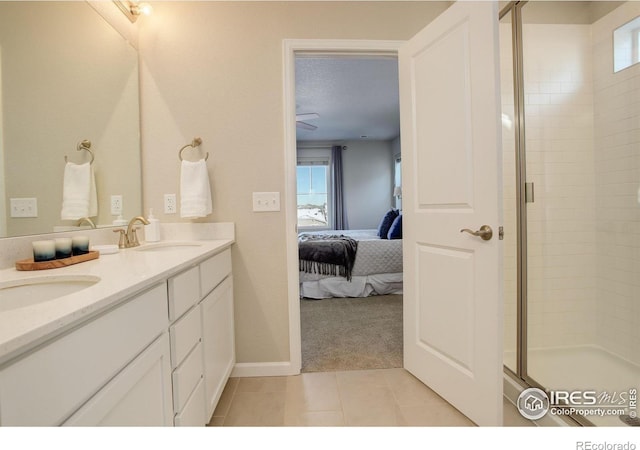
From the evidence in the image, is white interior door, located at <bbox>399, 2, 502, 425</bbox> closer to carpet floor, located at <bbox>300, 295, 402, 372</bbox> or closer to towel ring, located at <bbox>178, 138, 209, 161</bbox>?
carpet floor, located at <bbox>300, 295, 402, 372</bbox>

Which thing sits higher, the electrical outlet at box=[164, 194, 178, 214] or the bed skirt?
the electrical outlet at box=[164, 194, 178, 214]

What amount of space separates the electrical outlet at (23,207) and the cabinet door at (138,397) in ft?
2.43

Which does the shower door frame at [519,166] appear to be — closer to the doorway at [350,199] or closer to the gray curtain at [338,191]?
the doorway at [350,199]

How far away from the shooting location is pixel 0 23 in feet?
3.29

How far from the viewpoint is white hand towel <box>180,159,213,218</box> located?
171 centimetres

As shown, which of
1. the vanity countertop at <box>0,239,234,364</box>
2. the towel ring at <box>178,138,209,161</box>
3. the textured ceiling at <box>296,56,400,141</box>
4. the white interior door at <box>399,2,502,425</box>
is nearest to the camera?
the vanity countertop at <box>0,239,234,364</box>

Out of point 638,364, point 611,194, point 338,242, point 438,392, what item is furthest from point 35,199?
point 638,364

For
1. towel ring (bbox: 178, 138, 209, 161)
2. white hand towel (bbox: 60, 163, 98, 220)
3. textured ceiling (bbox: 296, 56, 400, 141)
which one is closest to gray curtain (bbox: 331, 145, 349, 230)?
textured ceiling (bbox: 296, 56, 400, 141)

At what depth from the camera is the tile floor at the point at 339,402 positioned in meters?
1.42

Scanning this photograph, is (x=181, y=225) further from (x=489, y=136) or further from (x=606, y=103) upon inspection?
(x=606, y=103)

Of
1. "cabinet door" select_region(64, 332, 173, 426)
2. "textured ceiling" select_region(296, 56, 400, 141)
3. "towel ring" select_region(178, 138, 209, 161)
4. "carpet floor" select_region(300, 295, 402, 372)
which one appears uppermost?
"textured ceiling" select_region(296, 56, 400, 141)

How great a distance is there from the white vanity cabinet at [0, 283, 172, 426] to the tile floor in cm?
68

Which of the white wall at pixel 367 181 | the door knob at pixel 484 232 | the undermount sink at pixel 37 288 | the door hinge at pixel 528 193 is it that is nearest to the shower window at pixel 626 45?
the door hinge at pixel 528 193

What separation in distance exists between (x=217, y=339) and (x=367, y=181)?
18.0ft
